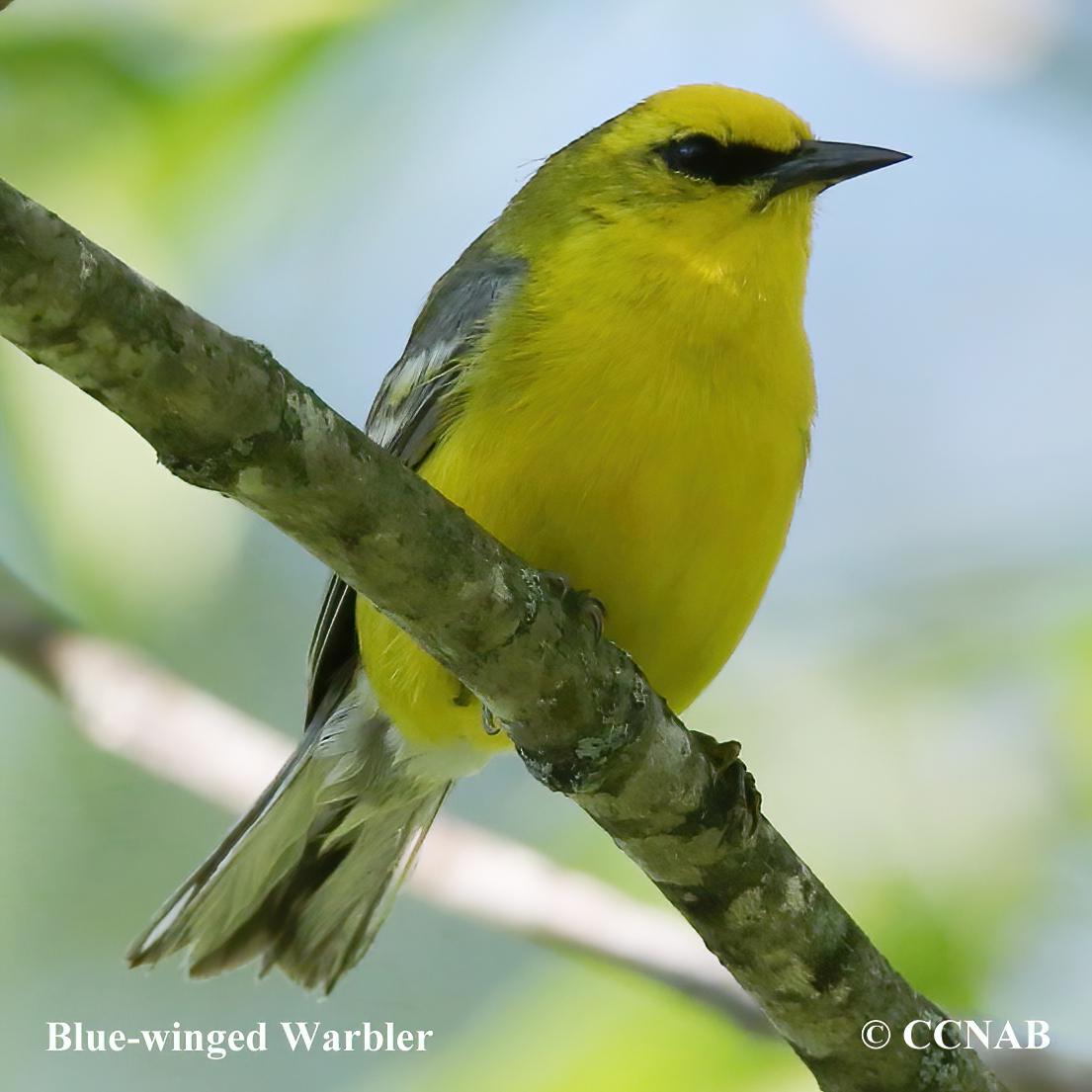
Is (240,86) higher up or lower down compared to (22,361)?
higher up

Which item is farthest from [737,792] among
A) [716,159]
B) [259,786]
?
[259,786]

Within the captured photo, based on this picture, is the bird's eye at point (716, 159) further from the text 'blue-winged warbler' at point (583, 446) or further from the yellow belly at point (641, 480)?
the yellow belly at point (641, 480)

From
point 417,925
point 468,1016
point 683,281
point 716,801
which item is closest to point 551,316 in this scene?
point 683,281

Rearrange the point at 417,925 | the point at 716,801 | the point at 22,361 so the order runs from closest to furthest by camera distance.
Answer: the point at 716,801, the point at 22,361, the point at 417,925

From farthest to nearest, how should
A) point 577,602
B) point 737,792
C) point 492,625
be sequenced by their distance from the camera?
point 737,792, point 577,602, point 492,625

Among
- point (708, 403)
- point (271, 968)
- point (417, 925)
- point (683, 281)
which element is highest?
point (683, 281)

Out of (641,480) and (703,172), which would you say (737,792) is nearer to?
(641,480)

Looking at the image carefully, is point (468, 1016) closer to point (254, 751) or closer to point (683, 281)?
point (254, 751)
